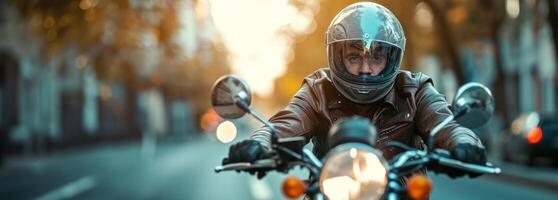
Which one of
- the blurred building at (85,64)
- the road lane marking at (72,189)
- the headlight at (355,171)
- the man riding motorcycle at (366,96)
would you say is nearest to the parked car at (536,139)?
the blurred building at (85,64)

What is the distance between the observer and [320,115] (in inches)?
151

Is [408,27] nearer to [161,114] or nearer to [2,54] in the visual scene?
[2,54]

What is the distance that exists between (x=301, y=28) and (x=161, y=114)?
42.0 metres

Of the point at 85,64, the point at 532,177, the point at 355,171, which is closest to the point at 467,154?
the point at 355,171

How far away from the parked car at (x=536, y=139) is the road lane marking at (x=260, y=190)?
612 cm

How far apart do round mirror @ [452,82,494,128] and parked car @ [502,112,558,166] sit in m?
18.7

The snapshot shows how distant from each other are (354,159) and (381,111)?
1015 millimetres

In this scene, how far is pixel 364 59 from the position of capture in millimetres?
3598

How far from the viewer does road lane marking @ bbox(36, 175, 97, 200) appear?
17.8 meters

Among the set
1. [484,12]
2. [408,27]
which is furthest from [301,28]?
[484,12]

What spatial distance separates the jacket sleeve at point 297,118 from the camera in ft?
12.1

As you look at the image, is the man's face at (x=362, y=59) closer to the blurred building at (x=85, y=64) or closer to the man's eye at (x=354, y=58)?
the man's eye at (x=354, y=58)

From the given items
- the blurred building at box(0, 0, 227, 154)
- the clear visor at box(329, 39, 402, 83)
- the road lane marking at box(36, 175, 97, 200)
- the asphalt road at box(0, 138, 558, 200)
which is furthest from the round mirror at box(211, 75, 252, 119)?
the road lane marking at box(36, 175, 97, 200)

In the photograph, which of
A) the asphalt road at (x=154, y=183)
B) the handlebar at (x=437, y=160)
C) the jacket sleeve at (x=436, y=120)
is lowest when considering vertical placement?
the asphalt road at (x=154, y=183)
